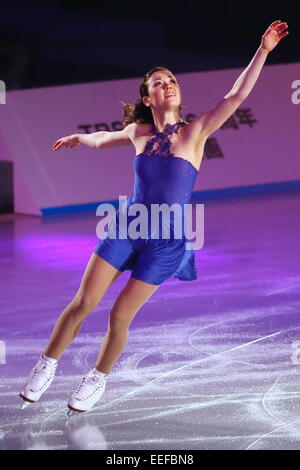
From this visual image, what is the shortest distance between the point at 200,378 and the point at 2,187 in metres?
5.94

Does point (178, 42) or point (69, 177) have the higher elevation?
point (178, 42)

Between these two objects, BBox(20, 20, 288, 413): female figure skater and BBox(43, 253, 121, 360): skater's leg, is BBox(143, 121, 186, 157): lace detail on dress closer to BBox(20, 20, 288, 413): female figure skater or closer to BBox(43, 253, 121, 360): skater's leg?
BBox(20, 20, 288, 413): female figure skater

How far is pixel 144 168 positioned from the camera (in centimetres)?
525

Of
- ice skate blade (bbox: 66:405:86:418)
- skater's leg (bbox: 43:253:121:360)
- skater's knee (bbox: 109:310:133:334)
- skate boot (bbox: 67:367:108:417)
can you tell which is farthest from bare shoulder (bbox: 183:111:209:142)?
ice skate blade (bbox: 66:405:86:418)

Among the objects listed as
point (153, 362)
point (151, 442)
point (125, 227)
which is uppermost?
point (125, 227)

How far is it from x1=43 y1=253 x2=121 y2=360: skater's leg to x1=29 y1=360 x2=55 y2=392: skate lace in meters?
0.05

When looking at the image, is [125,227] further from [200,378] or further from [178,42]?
[178,42]

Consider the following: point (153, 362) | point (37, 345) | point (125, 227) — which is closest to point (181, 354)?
point (153, 362)

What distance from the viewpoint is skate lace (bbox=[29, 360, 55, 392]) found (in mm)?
5281

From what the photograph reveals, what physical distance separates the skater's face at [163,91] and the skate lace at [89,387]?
1.29m

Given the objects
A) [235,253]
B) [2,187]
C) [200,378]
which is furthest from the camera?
[2,187]

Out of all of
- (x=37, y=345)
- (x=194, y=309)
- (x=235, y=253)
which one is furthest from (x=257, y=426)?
(x=235, y=253)

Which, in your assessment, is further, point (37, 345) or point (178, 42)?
point (178, 42)

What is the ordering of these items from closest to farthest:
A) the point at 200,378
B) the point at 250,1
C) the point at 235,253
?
1. the point at 200,378
2. the point at 235,253
3. the point at 250,1
